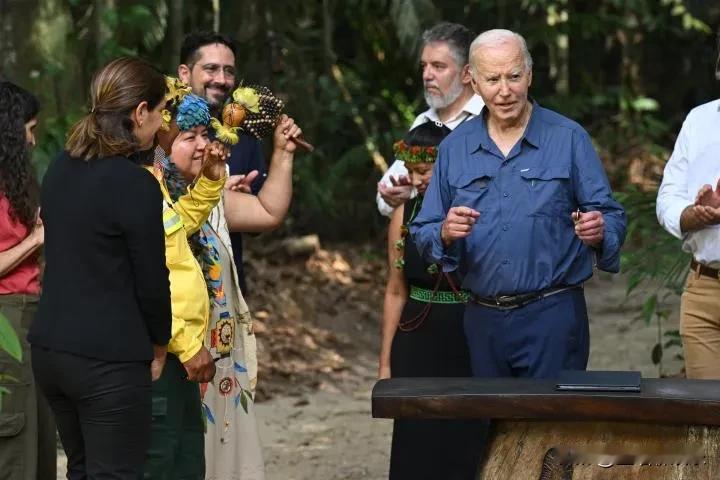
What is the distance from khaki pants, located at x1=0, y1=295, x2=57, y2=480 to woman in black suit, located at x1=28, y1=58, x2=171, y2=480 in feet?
3.87

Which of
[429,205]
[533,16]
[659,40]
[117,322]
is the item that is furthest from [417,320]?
[659,40]

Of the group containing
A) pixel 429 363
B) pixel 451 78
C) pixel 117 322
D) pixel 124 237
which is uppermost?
pixel 451 78

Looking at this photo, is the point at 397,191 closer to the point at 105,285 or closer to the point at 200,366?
the point at 200,366

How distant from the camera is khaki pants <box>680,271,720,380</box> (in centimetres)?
564

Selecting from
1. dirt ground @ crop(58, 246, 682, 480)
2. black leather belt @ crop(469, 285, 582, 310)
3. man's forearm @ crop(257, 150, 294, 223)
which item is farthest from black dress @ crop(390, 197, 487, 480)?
dirt ground @ crop(58, 246, 682, 480)

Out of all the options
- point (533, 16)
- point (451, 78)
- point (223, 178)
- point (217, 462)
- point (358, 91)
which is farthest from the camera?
point (533, 16)

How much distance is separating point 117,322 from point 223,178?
87 centimetres

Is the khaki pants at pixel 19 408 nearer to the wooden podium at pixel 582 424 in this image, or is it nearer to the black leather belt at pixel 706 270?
the wooden podium at pixel 582 424

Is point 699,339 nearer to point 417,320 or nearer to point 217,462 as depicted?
point 417,320

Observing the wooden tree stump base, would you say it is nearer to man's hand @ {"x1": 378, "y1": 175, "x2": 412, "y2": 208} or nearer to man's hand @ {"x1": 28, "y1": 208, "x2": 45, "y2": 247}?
man's hand @ {"x1": 378, "y1": 175, "x2": 412, "y2": 208}

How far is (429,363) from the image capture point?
5.93 m

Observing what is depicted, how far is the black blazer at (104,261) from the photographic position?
14.6 feet

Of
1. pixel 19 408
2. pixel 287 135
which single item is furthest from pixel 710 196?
pixel 19 408

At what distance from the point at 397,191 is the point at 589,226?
141 cm
